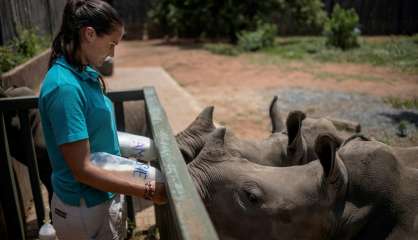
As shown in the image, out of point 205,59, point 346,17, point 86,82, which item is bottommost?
point 205,59

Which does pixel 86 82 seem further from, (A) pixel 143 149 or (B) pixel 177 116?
(B) pixel 177 116

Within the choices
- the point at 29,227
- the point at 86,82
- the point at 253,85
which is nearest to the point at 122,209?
the point at 86,82

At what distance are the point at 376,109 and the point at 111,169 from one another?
24.0ft

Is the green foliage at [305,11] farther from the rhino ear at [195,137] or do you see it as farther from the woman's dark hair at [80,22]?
the woman's dark hair at [80,22]

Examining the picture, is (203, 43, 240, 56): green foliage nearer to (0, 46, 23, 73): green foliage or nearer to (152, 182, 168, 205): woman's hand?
(0, 46, 23, 73): green foliage

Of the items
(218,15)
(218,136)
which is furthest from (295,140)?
(218,15)

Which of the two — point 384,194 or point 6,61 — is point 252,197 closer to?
point 384,194

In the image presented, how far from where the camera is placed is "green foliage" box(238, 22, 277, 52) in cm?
1923

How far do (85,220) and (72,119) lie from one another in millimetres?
610

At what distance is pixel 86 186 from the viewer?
251cm

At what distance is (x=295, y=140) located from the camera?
A: 3.85 meters

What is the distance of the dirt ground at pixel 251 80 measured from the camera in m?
9.07

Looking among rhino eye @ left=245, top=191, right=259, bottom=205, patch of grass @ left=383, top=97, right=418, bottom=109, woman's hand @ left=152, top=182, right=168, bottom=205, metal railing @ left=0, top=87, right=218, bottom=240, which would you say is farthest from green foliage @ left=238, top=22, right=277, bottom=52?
woman's hand @ left=152, top=182, right=168, bottom=205

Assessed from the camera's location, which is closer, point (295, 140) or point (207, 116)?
point (207, 116)
